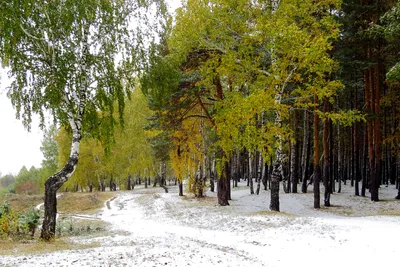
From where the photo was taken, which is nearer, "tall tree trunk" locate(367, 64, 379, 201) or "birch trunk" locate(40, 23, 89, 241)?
"birch trunk" locate(40, 23, 89, 241)

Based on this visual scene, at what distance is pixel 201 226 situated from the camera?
13.7 meters

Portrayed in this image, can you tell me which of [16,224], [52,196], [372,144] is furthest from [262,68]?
[16,224]

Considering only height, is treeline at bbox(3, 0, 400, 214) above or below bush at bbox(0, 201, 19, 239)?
above

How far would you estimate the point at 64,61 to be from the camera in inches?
426

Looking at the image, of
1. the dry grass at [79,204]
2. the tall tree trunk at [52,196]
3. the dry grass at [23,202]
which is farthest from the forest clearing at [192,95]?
the dry grass at [23,202]

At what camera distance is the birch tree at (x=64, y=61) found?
10.4 m

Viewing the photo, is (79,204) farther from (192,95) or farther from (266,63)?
(266,63)

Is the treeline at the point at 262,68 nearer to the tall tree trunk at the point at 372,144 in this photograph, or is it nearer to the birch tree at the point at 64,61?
the tall tree trunk at the point at 372,144

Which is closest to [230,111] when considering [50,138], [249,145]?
[249,145]

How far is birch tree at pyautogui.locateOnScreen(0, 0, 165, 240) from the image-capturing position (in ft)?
34.2

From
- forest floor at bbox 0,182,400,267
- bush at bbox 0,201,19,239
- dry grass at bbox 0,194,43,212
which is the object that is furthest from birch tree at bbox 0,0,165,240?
dry grass at bbox 0,194,43,212

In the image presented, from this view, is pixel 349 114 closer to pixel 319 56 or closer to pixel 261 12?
pixel 319 56

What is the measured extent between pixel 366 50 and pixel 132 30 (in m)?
15.4

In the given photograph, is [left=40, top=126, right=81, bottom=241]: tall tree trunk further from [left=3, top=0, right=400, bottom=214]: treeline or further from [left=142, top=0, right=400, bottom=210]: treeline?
[left=142, top=0, right=400, bottom=210]: treeline
